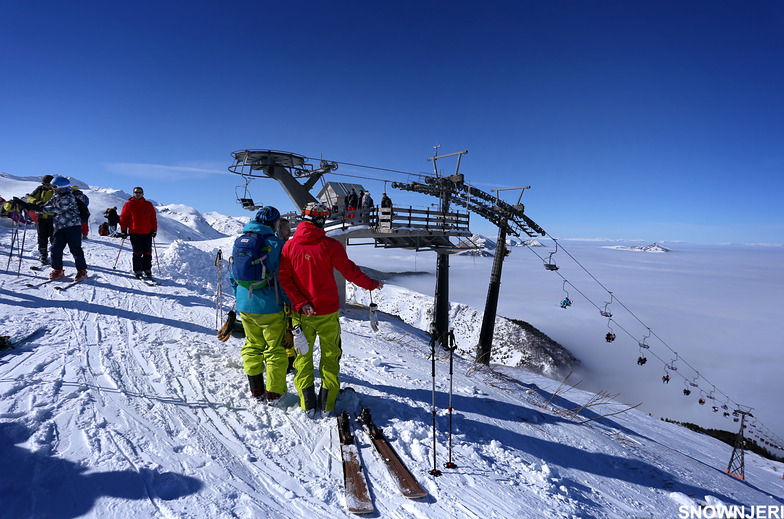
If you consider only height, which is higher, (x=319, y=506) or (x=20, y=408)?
(x=20, y=408)

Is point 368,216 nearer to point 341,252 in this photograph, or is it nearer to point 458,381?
point 458,381

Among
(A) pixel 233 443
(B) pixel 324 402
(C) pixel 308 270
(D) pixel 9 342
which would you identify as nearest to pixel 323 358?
(B) pixel 324 402

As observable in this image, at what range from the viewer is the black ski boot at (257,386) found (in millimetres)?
4086

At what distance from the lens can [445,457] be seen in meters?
3.57

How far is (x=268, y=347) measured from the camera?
398 centimetres

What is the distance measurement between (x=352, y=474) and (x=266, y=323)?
193 centimetres

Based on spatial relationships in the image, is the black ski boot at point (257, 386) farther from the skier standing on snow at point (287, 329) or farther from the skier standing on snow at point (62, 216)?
the skier standing on snow at point (62, 216)

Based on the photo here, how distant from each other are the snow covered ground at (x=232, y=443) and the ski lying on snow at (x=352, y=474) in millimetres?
82

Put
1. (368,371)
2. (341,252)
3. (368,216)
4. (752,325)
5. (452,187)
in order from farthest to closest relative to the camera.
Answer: (752,325)
(452,187)
(368,216)
(368,371)
(341,252)

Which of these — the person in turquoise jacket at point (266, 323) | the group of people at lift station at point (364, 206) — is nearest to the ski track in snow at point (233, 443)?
the person in turquoise jacket at point (266, 323)

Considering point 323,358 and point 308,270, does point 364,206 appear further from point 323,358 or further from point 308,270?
point 323,358

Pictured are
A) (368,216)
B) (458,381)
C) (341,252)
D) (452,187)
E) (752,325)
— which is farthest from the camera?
(752,325)

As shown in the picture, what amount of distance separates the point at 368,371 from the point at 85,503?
4.09m

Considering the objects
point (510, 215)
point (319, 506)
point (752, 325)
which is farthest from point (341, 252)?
point (752, 325)
